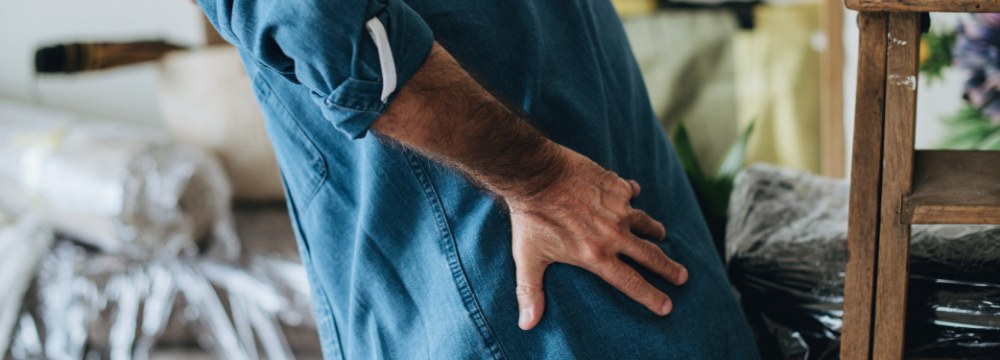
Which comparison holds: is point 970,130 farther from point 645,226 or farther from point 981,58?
point 645,226

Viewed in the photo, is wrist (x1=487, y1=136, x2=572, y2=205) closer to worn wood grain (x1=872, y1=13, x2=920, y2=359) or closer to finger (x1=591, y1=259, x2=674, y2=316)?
finger (x1=591, y1=259, x2=674, y2=316)

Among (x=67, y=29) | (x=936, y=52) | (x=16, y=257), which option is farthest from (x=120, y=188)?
(x=936, y=52)

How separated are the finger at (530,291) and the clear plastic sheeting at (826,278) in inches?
11.8

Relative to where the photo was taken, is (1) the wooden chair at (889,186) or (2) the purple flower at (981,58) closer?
(1) the wooden chair at (889,186)

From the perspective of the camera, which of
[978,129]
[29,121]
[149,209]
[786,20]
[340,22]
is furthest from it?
[29,121]

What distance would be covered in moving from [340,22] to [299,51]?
3 centimetres

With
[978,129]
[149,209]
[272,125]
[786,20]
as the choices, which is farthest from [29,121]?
[978,129]

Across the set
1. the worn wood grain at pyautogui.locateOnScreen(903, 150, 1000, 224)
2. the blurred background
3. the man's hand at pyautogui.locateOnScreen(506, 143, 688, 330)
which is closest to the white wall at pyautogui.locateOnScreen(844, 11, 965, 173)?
the blurred background

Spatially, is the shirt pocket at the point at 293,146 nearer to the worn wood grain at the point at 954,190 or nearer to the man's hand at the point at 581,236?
the man's hand at the point at 581,236

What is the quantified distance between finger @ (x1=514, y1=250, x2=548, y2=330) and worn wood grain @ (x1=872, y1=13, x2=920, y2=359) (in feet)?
0.78

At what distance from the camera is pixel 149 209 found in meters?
1.56

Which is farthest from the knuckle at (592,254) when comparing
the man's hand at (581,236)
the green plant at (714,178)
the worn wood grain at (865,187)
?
the green plant at (714,178)

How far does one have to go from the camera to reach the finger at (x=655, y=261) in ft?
2.18

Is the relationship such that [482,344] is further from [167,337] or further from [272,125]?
[167,337]
